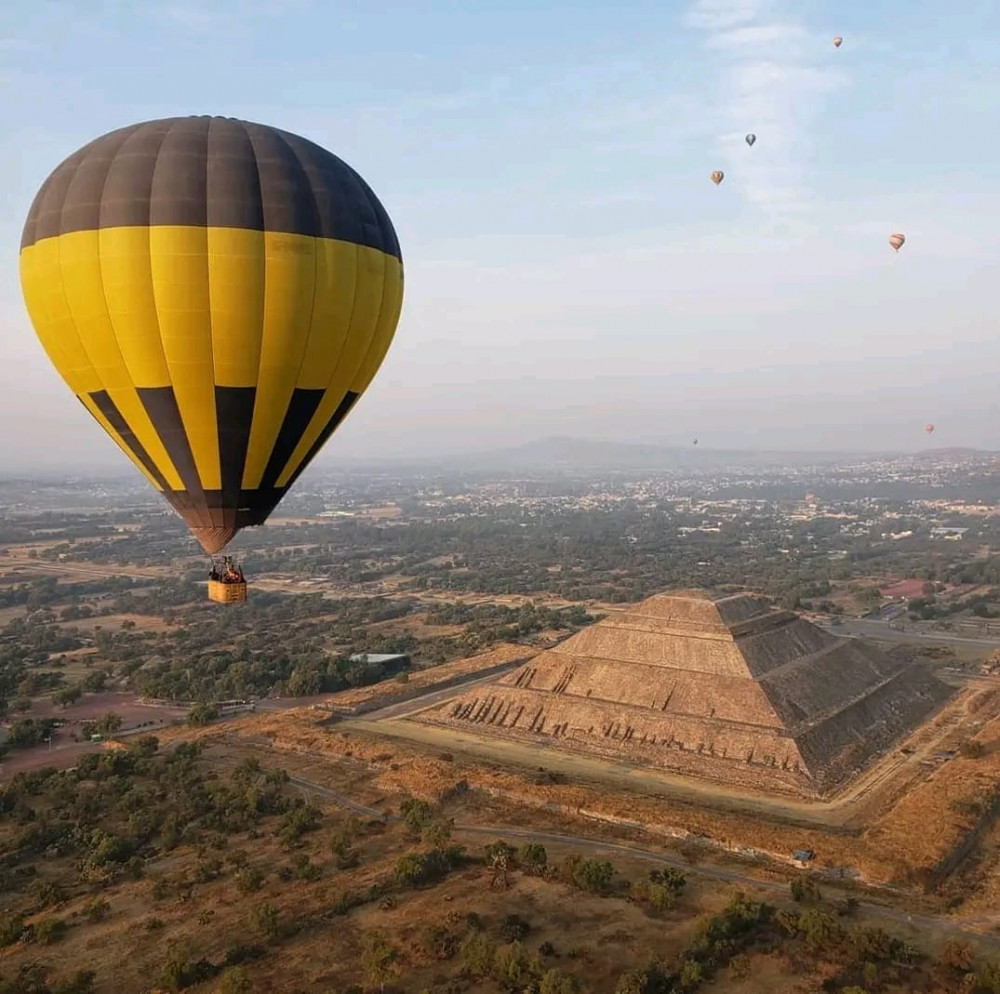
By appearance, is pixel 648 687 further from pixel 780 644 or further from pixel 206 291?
pixel 206 291

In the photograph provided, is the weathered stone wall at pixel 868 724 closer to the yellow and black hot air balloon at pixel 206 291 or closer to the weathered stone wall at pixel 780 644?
the weathered stone wall at pixel 780 644

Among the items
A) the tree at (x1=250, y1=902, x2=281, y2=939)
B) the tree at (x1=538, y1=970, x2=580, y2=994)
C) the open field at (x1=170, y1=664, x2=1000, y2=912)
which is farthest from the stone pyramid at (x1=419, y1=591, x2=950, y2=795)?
the tree at (x1=250, y1=902, x2=281, y2=939)

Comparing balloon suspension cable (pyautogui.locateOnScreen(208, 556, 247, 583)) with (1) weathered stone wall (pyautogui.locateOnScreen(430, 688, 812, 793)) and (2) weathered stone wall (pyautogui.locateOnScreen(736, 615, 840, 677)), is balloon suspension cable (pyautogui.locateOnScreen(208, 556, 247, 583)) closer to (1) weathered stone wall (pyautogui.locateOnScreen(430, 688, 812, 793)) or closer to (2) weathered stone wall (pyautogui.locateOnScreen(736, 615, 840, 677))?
(1) weathered stone wall (pyautogui.locateOnScreen(430, 688, 812, 793))

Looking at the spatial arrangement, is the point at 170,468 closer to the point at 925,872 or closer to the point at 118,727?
the point at 925,872

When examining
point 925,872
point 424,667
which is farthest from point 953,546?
point 925,872

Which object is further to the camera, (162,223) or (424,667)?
(424,667)

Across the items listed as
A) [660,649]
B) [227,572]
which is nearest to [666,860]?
[660,649]
